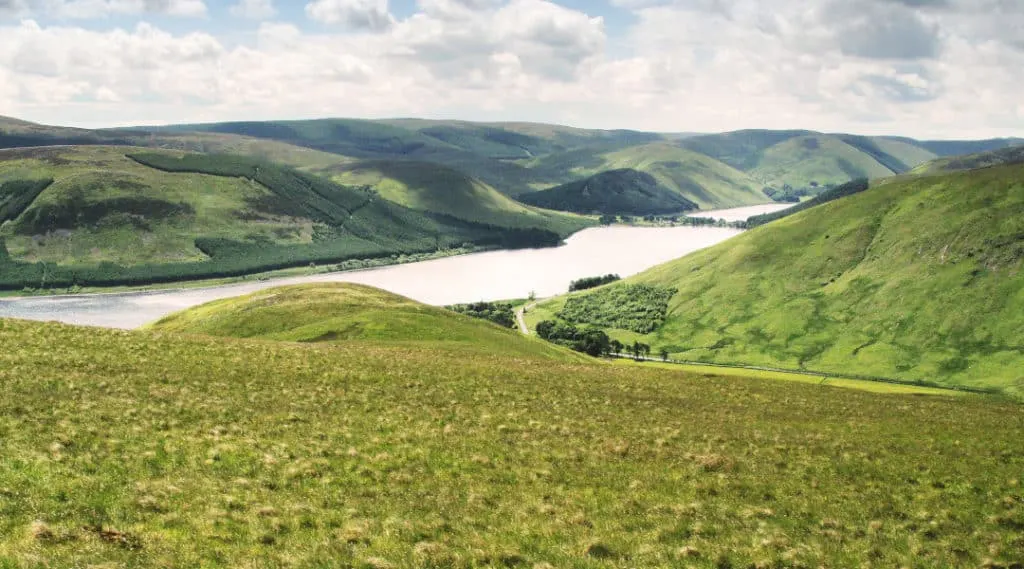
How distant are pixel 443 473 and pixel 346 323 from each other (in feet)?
217

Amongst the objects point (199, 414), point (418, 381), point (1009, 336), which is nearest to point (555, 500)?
point (199, 414)

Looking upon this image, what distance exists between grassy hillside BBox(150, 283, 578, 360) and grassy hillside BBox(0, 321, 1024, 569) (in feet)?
126

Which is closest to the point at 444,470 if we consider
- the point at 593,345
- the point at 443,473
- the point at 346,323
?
the point at 443,473

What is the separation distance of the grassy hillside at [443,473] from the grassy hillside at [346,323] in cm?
3849

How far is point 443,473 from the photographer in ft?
84.7

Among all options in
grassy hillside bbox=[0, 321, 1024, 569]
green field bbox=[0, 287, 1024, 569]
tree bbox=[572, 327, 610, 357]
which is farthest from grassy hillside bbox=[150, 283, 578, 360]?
tree bbox=[572, 327, 610, 357]

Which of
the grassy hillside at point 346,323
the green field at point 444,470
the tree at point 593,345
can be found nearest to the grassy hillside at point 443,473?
the green field at point 444,470

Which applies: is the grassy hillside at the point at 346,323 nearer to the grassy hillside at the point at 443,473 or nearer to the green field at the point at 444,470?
the green field at the point at 444,470

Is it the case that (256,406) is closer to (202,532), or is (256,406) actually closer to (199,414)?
(199,414)

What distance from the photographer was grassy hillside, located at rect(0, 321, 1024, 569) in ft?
59.9

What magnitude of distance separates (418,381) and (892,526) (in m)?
29.1

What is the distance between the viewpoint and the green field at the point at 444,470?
1830 centimetres

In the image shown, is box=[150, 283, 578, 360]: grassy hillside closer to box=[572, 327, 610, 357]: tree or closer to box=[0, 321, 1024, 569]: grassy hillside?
box=[0, 321, 1024, 569]: grassy hillside

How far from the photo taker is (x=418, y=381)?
149 ft
